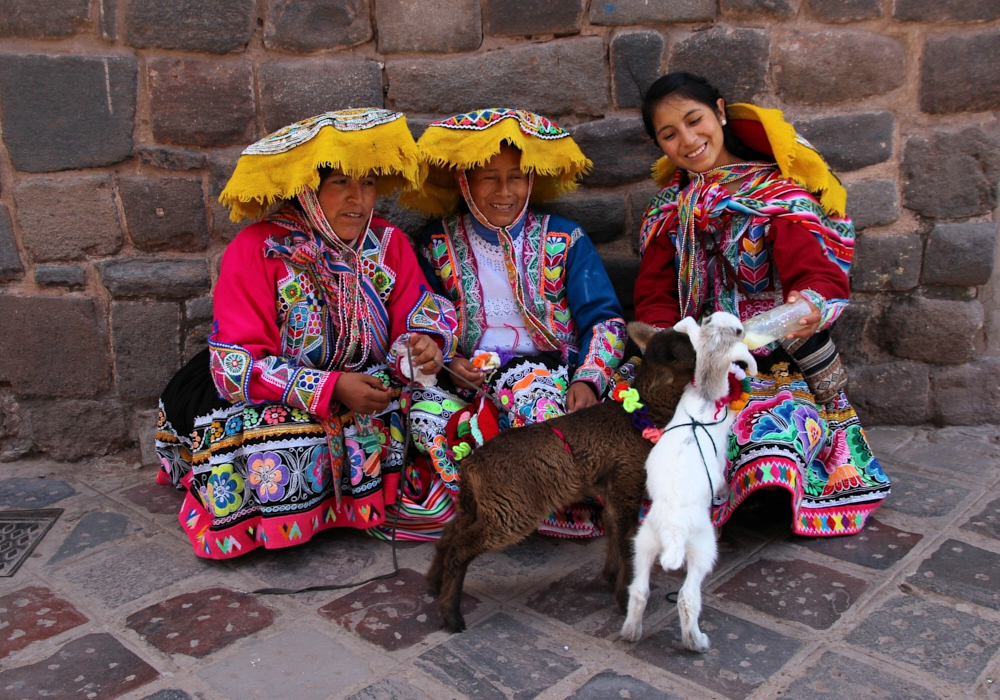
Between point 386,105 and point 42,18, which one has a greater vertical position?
point 42,18

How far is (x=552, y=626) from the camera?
221 centimetres

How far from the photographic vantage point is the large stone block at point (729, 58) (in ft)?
10.5

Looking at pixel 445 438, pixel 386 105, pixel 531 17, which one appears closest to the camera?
pixel 445 438

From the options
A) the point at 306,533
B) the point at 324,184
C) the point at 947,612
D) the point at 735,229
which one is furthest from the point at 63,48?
the point at 947,612

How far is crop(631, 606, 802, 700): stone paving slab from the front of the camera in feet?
6.31

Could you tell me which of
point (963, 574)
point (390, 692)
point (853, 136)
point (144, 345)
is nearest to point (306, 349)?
point (144, 345)

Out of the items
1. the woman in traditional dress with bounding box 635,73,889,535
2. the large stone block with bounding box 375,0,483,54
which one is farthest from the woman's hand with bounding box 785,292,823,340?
the large stone block with bounding box 375,0,483,54

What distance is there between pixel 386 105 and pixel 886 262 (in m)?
2.29

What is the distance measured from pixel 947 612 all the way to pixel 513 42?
103 inches

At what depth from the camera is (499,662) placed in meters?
2.04

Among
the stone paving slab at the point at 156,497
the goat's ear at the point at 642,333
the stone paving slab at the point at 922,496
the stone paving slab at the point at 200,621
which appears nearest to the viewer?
the stone paving slab at the point at 200,621

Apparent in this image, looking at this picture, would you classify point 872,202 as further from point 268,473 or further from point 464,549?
point 268,473

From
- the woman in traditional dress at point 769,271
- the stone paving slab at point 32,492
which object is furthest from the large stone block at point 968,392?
the stone paving slab at point 32,492

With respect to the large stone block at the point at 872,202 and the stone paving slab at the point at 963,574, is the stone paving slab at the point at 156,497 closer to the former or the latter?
the stone paving slab at the point at 963,574
